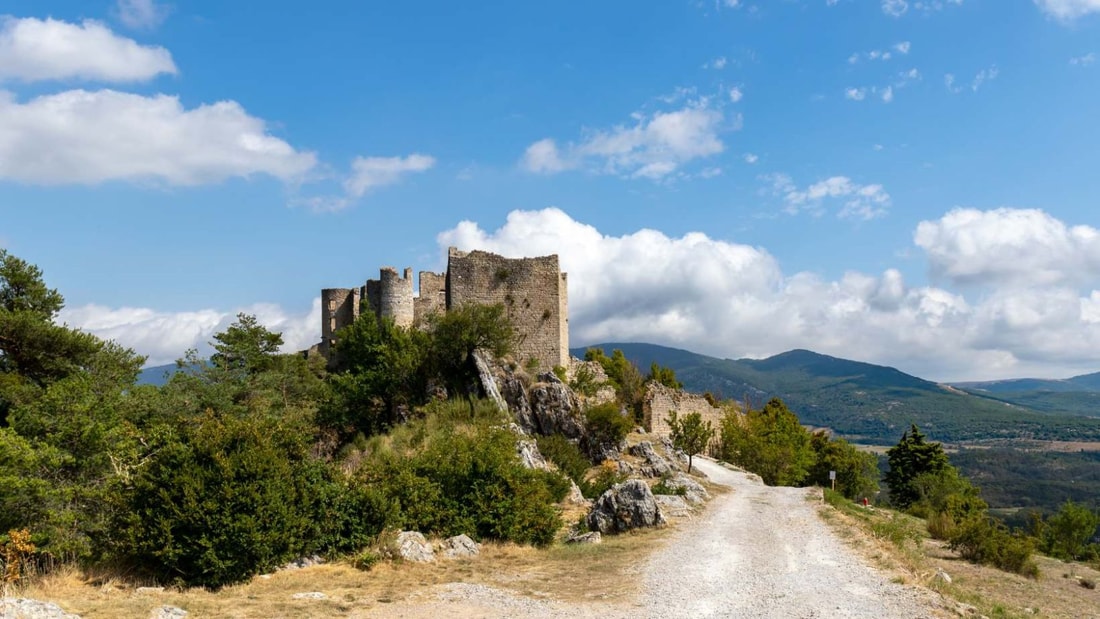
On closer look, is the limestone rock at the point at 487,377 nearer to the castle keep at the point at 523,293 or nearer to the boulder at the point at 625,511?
the castle keep at the point at 523,293

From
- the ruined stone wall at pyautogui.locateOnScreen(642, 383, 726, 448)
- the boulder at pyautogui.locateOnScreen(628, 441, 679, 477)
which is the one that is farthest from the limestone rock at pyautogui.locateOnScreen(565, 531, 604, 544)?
the ruined stone wall at pyautogui.locateOnScreen(642, 383, 726, 448)

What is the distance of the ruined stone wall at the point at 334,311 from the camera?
138 ft

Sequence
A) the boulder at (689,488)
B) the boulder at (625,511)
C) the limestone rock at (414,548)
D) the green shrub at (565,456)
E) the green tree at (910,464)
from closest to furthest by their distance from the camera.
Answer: the limestone rock at (414,548)
the boulder at (625,511)
the boulder at (689,488)
the green shrub at (565,456)
the green tree at (910,464)

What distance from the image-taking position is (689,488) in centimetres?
2505

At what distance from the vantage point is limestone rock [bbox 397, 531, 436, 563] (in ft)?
46.0

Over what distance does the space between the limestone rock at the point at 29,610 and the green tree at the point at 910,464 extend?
5448 cm

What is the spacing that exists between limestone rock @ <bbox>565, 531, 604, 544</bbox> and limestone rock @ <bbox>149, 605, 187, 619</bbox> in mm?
9063

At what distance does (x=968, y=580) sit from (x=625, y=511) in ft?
25.5

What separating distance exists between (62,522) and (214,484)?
371 centimetres

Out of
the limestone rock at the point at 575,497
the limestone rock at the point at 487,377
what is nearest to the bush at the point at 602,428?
the limestone rock at the point at 487,377

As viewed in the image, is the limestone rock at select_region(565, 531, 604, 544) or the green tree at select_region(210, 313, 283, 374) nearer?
the limestone rock at select_region(565, 531, 604, 544)

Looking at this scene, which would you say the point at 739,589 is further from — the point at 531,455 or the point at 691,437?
the point at 691,437

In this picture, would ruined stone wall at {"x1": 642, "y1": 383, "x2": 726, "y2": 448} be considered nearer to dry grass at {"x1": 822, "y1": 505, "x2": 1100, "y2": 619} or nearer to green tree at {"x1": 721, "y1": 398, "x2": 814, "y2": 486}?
green tree at {"x1": 721, "y1": 398, "x2": 814, "y2": 486}

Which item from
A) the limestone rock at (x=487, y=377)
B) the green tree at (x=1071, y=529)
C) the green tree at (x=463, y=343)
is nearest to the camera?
the limestone rock at (x=487, y=377)
